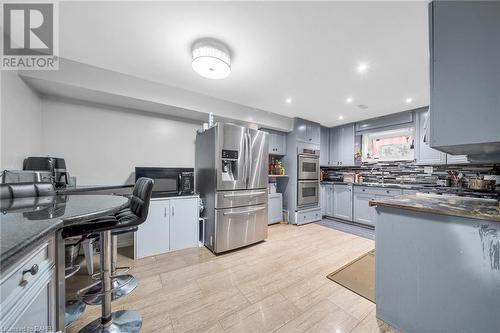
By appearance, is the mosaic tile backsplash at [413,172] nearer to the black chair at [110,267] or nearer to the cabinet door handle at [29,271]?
the black chair at [110,267]

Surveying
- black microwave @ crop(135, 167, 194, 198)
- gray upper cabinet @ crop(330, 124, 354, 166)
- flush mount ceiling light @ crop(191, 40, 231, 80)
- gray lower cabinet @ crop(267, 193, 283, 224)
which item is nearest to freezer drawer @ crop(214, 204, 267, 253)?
black microwave @ crop(135, 167, 194, 198)

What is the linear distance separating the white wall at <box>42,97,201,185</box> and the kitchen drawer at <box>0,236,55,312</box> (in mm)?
2089

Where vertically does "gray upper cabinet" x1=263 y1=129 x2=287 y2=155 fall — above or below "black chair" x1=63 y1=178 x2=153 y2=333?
above

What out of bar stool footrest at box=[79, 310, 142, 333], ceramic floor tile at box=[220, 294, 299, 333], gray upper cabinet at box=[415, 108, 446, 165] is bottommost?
ceramic floor tile at box=[220, 294, 299, 333]

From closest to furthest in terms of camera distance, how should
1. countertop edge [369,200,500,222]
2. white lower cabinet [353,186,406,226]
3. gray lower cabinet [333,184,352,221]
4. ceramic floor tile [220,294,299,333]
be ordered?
countertop edge [369,200,500,222] < ceramic floor tile [220,294,299,333] < white lower cabinet [353,186,406,226] < gray lower cabinet [333,184,352,221]

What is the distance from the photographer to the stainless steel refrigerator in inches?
98.0

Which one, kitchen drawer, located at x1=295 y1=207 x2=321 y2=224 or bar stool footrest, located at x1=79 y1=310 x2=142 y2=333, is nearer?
bar stool footrest, located at x1=79 y1=310 x2=142 y2=333

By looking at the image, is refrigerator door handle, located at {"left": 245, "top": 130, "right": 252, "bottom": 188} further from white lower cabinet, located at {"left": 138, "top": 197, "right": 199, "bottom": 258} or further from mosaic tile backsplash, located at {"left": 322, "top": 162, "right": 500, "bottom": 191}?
mosaic tile backsplash, located at {"left": 322, "top": 162, "right": 500, "bottom": 191}

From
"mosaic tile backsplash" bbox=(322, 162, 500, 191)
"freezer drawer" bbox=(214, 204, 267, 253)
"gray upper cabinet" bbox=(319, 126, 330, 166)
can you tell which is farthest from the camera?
"gray upper cabinet" bbox=(319, 126, 330, 166)

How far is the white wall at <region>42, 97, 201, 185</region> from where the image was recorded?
89.2 inches

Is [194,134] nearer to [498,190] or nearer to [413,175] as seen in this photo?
[413,175]

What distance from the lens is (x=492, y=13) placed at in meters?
1.04

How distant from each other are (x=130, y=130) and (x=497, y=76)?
3573 millimetres

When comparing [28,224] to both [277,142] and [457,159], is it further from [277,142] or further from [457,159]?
[457,159]
